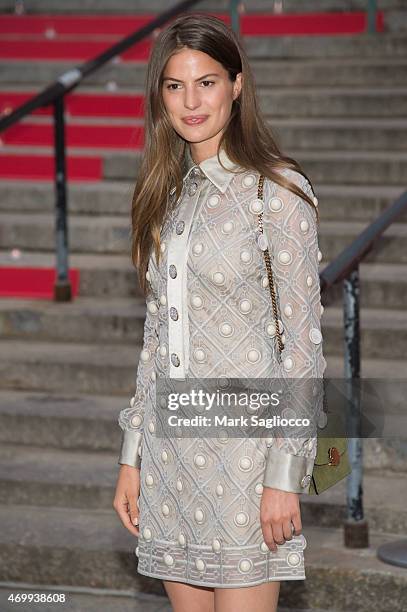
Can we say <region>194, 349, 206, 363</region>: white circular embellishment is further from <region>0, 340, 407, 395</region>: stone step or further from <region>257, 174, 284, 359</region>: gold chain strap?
<region>0, 340, 407, 395</region>: stone step

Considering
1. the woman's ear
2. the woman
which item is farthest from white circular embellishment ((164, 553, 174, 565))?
the woman's ear

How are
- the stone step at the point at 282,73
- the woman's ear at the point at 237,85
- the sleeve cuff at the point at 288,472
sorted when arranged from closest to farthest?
the sleeve cuff at the point at 288,472 → the woman's ear at the point at 237,85 → the stone step at the point at 282,73

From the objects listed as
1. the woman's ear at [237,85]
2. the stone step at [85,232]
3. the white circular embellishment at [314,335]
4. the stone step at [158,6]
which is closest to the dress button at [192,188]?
the woman's ear at [237,85]

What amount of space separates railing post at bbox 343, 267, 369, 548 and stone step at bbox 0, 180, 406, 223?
2.38m

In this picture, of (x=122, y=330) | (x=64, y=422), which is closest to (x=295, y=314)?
(x=64, y=422)

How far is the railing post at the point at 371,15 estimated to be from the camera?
912 centimetres

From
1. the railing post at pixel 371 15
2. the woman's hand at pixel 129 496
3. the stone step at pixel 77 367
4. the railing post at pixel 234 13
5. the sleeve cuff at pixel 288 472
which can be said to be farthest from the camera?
the railing post at pixel 371 15

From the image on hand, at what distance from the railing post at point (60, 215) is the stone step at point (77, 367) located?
466 millimetres

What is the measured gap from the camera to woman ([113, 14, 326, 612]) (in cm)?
313

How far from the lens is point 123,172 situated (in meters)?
8.36

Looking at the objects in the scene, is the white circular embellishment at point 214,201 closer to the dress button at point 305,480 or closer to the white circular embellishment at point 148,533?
the dress button at point 305,480

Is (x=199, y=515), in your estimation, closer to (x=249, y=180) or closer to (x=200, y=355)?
(x=200, y=355)

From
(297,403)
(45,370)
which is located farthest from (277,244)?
(45,370)

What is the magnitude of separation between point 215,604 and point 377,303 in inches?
145
